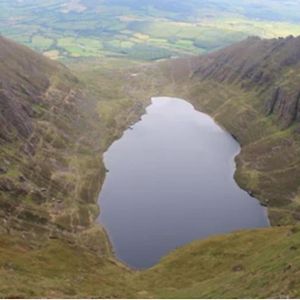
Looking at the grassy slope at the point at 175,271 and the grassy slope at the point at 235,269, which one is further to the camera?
the grassy slope at the point at 175,271

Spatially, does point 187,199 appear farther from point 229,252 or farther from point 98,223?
point 229,252

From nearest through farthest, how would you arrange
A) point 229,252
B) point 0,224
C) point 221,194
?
point 229,252 → point 0,224 → point 221,194

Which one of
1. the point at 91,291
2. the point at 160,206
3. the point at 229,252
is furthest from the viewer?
the point at 160,206

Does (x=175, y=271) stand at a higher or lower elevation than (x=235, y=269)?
higher

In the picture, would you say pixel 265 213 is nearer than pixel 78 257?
No

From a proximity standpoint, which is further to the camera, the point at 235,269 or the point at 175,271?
the point at 175,271

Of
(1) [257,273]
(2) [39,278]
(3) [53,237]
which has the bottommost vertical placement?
(1) [257,273]

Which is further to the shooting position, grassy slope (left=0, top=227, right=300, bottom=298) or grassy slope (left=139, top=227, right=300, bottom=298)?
grassy slope (left=0, top=227, right=300, bottom=298)

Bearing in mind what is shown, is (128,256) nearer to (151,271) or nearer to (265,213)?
(151,271)

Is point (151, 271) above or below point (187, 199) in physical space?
below

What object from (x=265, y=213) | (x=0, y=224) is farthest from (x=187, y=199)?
(x=0, y=224)
